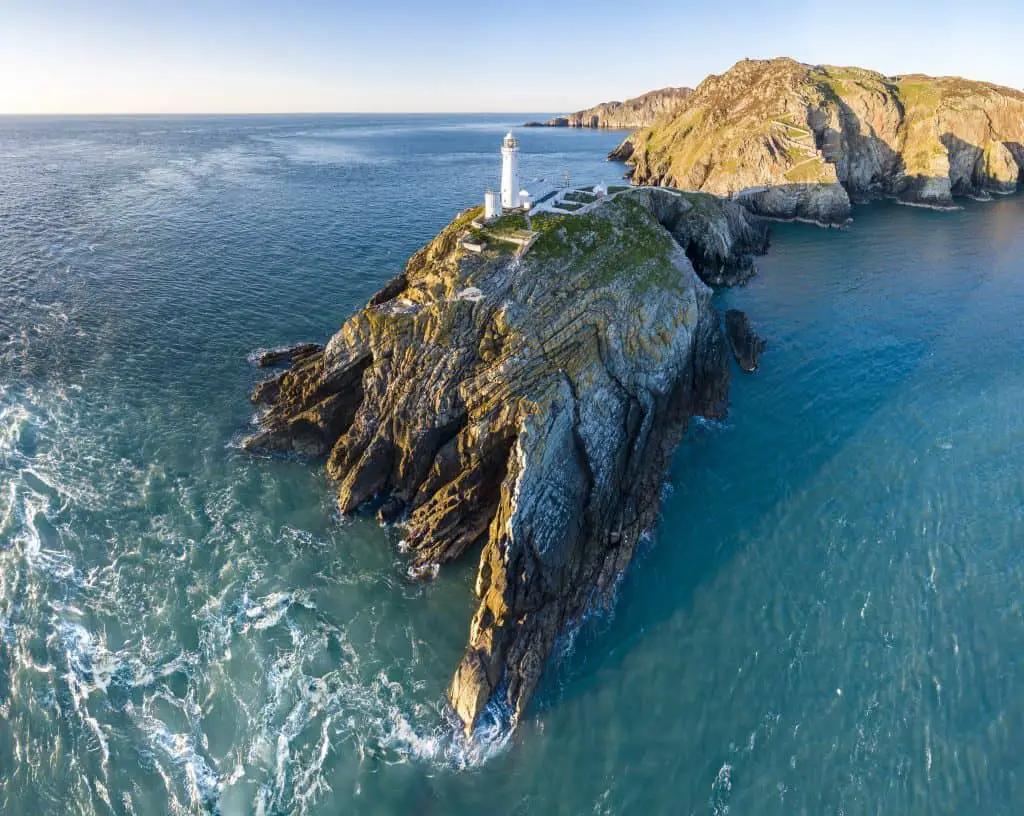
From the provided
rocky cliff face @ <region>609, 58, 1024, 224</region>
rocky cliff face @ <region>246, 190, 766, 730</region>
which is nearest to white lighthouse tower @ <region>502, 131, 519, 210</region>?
rocky cliff face @ <region>246, 190, 766, 730</region>

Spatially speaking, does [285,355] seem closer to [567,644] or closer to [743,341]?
[567,644]

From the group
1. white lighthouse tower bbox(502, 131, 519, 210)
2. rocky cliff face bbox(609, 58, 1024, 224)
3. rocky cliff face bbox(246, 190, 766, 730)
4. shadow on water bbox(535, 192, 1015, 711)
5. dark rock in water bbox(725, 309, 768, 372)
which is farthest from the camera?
rocky cliff face bbox(609, 58, 1024, 224)

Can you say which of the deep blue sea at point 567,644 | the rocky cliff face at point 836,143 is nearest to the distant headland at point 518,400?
the deep blue sea at point 567,644

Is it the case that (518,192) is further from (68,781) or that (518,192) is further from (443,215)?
(443,215)

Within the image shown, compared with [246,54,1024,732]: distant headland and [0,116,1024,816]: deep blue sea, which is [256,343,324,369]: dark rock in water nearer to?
[246,54,1024,732]: distant headland

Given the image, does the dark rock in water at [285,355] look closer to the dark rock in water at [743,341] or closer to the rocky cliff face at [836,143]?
the dark rock in water at [743,341]

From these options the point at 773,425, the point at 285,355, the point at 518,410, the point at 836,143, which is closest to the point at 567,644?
the point at 518,410
